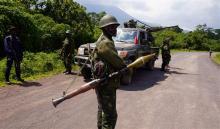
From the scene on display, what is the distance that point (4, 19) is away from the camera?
16.8 metres

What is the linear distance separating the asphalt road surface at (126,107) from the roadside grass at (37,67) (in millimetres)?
996

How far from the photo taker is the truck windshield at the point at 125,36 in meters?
14.4

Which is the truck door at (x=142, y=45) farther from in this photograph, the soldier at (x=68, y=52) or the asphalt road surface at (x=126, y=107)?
the soldier at (x=68, y=52)

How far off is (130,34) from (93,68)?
912 centimetres

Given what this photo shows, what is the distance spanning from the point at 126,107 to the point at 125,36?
225 inches

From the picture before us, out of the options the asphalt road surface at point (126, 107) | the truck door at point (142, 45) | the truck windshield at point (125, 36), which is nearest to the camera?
the asphalt road surface at point (126, 107)

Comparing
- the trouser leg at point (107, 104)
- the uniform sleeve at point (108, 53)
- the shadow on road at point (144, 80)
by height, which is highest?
the uniform sleeve at point (108, 53)

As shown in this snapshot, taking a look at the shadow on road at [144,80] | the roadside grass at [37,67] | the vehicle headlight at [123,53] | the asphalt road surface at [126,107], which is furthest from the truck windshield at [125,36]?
the roadside grass at [37,67]

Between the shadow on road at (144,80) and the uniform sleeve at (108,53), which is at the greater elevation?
the uniform sleeve at (108,53)

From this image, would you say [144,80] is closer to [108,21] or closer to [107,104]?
[107,104]

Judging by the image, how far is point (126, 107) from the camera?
9.37 metres

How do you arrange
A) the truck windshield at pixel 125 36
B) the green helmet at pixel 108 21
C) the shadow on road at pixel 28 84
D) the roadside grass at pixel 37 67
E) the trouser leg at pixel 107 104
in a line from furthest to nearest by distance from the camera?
the truck windshield at pixel 125 36 → the roadside grass at pixel 37 67 → the shadow on road at pixel 28 84 → the trouser leg at pixel 107 104 → the green helmet at pixel 108 21

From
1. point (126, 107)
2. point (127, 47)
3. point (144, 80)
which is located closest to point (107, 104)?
point (126, 107)

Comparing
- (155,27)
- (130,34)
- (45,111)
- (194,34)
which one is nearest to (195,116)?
(45,111)
